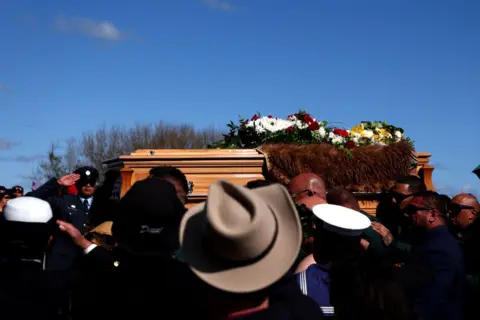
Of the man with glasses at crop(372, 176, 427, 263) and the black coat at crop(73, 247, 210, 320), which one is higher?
the black coat at crop(73, 247, 210, 320)

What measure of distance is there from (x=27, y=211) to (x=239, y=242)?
124 cm

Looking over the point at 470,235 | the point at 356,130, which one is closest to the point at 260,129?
the point at 356,130

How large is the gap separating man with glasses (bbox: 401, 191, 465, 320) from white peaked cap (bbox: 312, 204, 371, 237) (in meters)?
0.46

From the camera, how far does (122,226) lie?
2.39 m

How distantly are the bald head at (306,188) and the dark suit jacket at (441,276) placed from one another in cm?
97

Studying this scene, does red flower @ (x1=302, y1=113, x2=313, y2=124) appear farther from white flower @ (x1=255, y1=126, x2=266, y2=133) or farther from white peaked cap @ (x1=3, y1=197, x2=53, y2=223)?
white peaked cap @ (x1=3, y1=197, x2=53, y2=223)

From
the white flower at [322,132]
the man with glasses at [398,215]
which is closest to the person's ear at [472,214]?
the man with glasses at [398,215]

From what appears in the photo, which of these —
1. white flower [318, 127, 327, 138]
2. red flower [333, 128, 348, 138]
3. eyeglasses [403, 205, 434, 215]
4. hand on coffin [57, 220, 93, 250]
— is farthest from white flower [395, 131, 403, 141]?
hand on coffin [57, 220, 93, 250]

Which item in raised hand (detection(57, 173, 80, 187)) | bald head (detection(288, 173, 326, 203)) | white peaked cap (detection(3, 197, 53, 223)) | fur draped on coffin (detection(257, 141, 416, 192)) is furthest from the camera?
fur draped on coffin (detection(257, 141, 416, 192))

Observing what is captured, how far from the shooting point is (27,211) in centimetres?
279

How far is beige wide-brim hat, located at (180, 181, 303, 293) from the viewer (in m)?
1.93

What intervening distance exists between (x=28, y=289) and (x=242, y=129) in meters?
5.18

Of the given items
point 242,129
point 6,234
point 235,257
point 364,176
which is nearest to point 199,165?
point 242,129

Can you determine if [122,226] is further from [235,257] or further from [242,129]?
[242,129]
